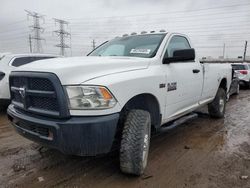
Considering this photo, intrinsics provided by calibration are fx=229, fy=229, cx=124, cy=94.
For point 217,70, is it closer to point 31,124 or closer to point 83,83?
point 83,83

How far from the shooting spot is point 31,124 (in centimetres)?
258

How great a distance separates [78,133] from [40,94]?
63 cm

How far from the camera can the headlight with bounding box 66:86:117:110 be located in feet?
7.76

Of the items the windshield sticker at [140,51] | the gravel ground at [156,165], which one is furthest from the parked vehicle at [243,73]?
the windshield sticker at [140,51]

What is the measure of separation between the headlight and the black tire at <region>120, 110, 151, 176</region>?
48 centimetres

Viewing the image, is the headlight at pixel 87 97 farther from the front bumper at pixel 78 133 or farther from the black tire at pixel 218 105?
the black tire at pixel 218 105

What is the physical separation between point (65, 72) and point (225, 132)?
3861mm

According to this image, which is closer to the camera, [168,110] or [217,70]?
[168,110]

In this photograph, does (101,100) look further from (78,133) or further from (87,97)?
(78,133)

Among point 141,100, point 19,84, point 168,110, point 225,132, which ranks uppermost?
point 19,84

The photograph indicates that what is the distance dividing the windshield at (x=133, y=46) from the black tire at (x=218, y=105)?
271cm

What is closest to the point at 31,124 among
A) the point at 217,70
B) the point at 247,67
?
the point at 217,70

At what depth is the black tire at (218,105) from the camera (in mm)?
5717

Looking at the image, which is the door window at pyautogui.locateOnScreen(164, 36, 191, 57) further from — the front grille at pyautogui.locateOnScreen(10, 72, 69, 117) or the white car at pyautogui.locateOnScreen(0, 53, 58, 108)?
the white car at pyautogui.locateOnScreen(0, 53, 58, 108)
